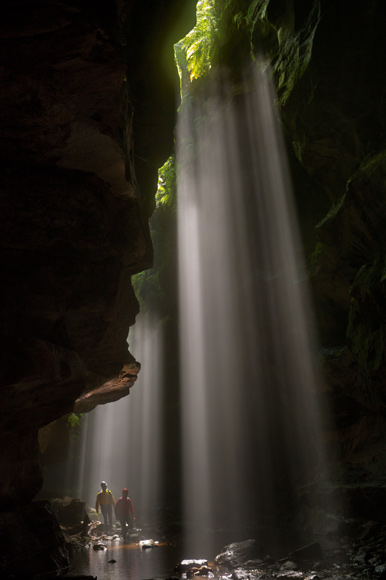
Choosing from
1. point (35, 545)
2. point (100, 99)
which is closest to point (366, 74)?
point (100, 99)

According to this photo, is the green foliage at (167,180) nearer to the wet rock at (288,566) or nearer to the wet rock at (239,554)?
the wet rock at (239,554)

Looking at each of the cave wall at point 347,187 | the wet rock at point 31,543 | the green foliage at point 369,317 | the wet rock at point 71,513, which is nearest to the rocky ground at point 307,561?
the wet rock at point 31,543

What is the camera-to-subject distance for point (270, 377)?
17.5 metres

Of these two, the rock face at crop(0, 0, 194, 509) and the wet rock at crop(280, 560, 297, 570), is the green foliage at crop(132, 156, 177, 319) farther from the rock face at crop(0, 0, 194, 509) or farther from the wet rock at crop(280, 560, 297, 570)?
the wet rock at crop(280, 560, 297, 570)

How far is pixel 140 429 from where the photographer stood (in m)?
34.0

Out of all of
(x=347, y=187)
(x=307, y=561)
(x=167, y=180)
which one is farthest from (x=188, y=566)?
(x=167, y=180)

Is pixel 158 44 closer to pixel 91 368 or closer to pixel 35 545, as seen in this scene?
pixel 91 368

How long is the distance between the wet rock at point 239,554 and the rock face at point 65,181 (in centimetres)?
489

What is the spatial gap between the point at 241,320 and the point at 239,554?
10.7m

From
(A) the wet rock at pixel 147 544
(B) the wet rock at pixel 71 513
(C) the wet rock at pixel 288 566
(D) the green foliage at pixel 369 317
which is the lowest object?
(A) the wet rock at pixel 147 544

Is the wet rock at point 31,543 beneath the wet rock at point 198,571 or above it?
above

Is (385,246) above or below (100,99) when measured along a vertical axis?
below

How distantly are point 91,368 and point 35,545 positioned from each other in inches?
194

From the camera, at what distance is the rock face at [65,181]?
621cm
